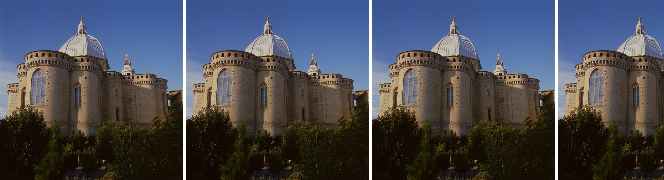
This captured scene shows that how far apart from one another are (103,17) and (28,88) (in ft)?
2.34

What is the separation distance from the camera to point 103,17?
484cm

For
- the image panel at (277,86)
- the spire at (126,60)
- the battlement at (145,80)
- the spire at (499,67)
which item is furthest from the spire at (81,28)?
the spire at (499,67)

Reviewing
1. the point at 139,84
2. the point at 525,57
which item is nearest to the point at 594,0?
the point at 525,57

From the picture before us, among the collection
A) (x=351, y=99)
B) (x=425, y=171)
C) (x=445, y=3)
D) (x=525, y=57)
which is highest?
(x=445, y=3)

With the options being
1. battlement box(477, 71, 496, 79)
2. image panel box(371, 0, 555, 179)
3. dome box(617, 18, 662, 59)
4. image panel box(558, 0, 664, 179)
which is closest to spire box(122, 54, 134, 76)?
image panel box(371, 0, 555, 179)

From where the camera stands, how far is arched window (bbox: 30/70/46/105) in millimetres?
4758

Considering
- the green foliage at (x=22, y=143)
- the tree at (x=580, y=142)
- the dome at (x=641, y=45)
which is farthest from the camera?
the green foliage at (x=22, y=143)

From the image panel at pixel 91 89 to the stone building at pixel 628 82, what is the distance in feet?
9.14

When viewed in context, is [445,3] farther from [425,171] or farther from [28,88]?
[28,88]

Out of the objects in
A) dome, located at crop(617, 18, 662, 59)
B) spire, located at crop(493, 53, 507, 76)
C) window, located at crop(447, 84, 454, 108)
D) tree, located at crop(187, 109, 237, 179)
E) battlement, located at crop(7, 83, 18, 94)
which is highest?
dome, located at crop(617, 18, 662, 59)

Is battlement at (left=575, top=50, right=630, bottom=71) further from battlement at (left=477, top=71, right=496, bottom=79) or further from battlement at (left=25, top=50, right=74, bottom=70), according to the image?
battlement at (left=25, top=50, right=74, bottom=70)

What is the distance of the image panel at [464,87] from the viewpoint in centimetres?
473

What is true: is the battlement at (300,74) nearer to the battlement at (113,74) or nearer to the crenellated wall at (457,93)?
the crenellated wall at (457,93)

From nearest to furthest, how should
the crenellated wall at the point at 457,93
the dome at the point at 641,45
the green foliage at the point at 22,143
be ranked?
1. the dome at the point at 641,45
2. the crenellated wall at the point at 457,93
3. the green foliage at the point at 22,143
